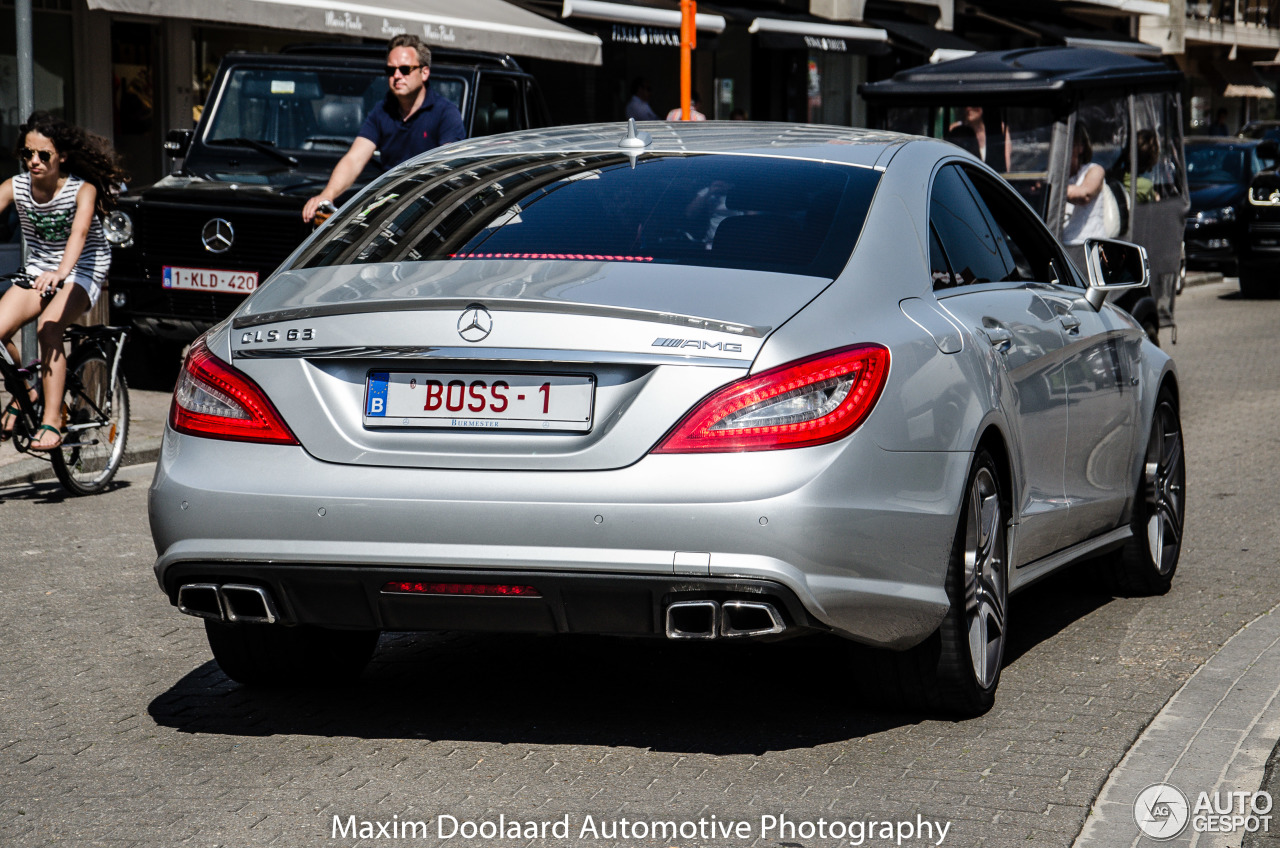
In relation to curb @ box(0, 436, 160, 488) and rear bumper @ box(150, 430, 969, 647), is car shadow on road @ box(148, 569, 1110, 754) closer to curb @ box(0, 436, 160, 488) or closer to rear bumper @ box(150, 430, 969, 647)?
rear bumper @ box(150, 430, 969, 647)

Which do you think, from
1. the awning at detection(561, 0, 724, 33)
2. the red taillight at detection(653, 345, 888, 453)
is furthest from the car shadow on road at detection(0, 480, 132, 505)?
the awning at detection(561, 0, 724, 33)

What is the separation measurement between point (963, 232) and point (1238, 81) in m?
58.7

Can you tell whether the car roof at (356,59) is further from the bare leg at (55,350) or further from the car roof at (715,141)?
the car roof at (715,141)

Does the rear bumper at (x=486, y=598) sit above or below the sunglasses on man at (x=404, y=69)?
below

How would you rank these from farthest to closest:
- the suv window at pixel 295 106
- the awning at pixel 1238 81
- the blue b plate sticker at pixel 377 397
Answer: the awning at pixel 1238 81
the suv window at pixel 295 106
the blue b plate sticker at pixel 377 397

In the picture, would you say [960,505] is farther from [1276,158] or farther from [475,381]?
[1276,158]

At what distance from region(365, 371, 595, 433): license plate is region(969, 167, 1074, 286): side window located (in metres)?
2.02

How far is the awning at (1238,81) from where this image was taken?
59.5m

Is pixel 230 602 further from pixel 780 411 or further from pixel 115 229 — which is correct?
pixel 115 229

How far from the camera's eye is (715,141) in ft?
17.9

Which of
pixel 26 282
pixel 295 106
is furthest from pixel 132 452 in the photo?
pixel 295 106

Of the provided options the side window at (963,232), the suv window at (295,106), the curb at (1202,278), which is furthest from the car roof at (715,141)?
the curb at (1202,278)

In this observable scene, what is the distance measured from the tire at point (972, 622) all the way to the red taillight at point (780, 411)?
0.61 metres

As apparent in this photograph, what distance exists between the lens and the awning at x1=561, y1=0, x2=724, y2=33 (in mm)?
23547
